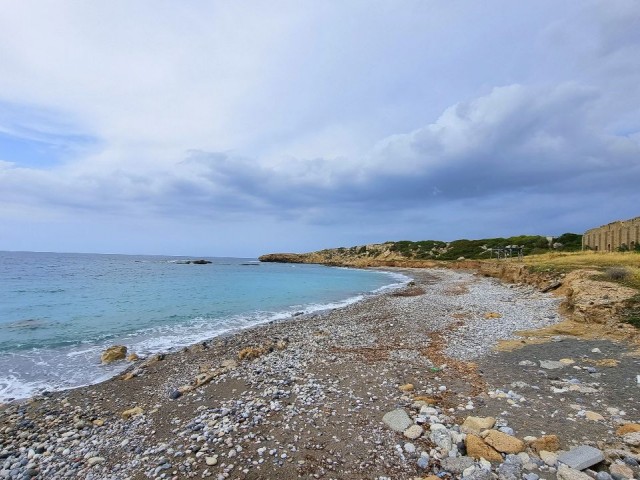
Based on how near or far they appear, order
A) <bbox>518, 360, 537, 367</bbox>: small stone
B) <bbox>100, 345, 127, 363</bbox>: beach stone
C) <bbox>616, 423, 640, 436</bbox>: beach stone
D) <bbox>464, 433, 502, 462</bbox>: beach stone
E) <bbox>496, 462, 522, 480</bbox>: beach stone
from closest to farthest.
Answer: <bbox>496, 462, 522, 480</bbox>: beach stone, <bbox>464, 433, 502, 462</bbox>: beach stone, <bbox>616, 423, 640, 436</bbox>: beach stone, <bbox>518, 360, 537, 367</bbox>: small stone, <bbox>100, 345, 127, 363</bbox>: beach stone

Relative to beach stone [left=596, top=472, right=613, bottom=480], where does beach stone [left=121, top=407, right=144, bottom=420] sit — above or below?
below

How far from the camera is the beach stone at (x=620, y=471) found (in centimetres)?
504

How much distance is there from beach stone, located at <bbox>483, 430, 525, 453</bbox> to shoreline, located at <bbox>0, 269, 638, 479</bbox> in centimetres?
45

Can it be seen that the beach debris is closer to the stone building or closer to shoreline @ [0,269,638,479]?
shoreline @ [0,269,638,479]

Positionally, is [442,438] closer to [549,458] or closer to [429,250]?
[549,458]

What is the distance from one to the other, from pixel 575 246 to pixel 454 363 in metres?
89.7

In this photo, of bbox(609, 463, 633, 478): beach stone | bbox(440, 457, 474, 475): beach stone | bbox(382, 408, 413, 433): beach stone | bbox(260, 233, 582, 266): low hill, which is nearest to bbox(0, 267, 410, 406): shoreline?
bbox(382, 408, 413, 433): beach stone

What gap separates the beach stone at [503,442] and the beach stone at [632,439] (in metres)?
1.74

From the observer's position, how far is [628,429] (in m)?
6.23

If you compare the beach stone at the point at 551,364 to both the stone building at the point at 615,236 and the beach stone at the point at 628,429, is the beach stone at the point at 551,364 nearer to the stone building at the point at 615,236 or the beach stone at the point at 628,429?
the beach stone at the point at 628,429

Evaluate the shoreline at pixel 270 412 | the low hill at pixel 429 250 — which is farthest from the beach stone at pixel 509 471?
the low hill at pixel 429 250

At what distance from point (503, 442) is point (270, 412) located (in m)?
4.78

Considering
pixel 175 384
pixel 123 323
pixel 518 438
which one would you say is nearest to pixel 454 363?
pixel 518 438

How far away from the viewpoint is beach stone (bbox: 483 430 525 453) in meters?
5.88
